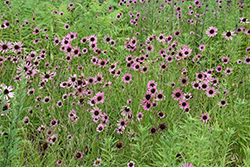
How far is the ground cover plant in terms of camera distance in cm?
163

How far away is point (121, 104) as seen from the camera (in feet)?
8.61

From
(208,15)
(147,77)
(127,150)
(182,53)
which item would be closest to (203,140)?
(127,150)

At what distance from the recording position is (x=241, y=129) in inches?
82.7

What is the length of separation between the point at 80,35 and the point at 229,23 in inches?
112

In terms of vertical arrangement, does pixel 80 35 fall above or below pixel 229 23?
below

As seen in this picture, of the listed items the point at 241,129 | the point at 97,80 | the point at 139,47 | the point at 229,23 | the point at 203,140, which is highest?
the point at 229,23

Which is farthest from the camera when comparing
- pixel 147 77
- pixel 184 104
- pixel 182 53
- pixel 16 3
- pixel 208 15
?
pixel 208 15

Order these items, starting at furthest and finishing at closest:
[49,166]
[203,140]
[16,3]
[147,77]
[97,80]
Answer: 1. [16,3]
2. [147,77]
3. [97,80]
4. [49,166]
5. [203,140]

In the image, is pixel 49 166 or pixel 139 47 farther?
pixel 139 47

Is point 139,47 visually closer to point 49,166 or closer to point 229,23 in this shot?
point 229,23

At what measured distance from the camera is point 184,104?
2.04 metres

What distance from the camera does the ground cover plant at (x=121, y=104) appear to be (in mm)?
1627

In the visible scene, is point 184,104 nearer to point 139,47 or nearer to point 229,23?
point 139,47

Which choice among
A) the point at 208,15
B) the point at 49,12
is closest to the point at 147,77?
the point at 49,12
